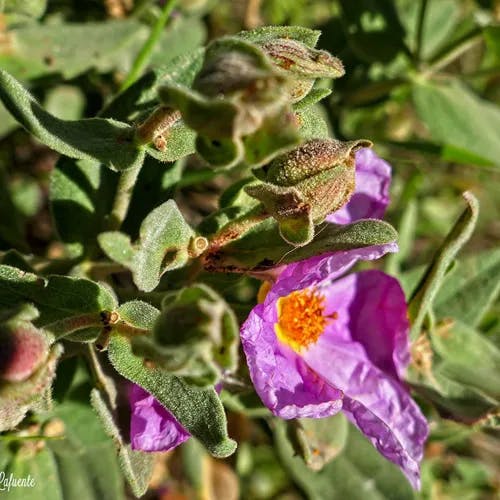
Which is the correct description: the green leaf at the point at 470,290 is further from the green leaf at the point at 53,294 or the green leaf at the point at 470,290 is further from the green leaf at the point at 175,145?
the green leaf at the point at 53,294

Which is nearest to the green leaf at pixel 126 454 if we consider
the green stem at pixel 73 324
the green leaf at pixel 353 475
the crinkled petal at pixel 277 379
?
the green stem at pixel 73 324

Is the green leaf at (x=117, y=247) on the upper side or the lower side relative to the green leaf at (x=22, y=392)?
lower

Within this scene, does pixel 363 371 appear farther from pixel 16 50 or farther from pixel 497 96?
pixel 497 96

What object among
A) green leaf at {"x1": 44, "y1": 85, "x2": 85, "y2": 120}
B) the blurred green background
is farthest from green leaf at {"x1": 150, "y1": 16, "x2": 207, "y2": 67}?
green leaf at {"x1": 44, "y1": 85, "x2": 85, "y2": 120}

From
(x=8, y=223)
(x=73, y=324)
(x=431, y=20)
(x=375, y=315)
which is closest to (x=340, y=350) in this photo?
(x=375, y=315)

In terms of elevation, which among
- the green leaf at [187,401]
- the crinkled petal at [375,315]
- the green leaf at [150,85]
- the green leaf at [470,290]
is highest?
the green leaf at [150,85]

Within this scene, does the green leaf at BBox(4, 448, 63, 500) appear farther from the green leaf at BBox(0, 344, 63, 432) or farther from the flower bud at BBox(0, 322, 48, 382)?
the flower bud at BBox(0, 322, 48, 382)

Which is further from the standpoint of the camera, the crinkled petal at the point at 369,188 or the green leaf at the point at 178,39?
the green leaf at the point at 178,39

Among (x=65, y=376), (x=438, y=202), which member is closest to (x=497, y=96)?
(x=438, y=202)
